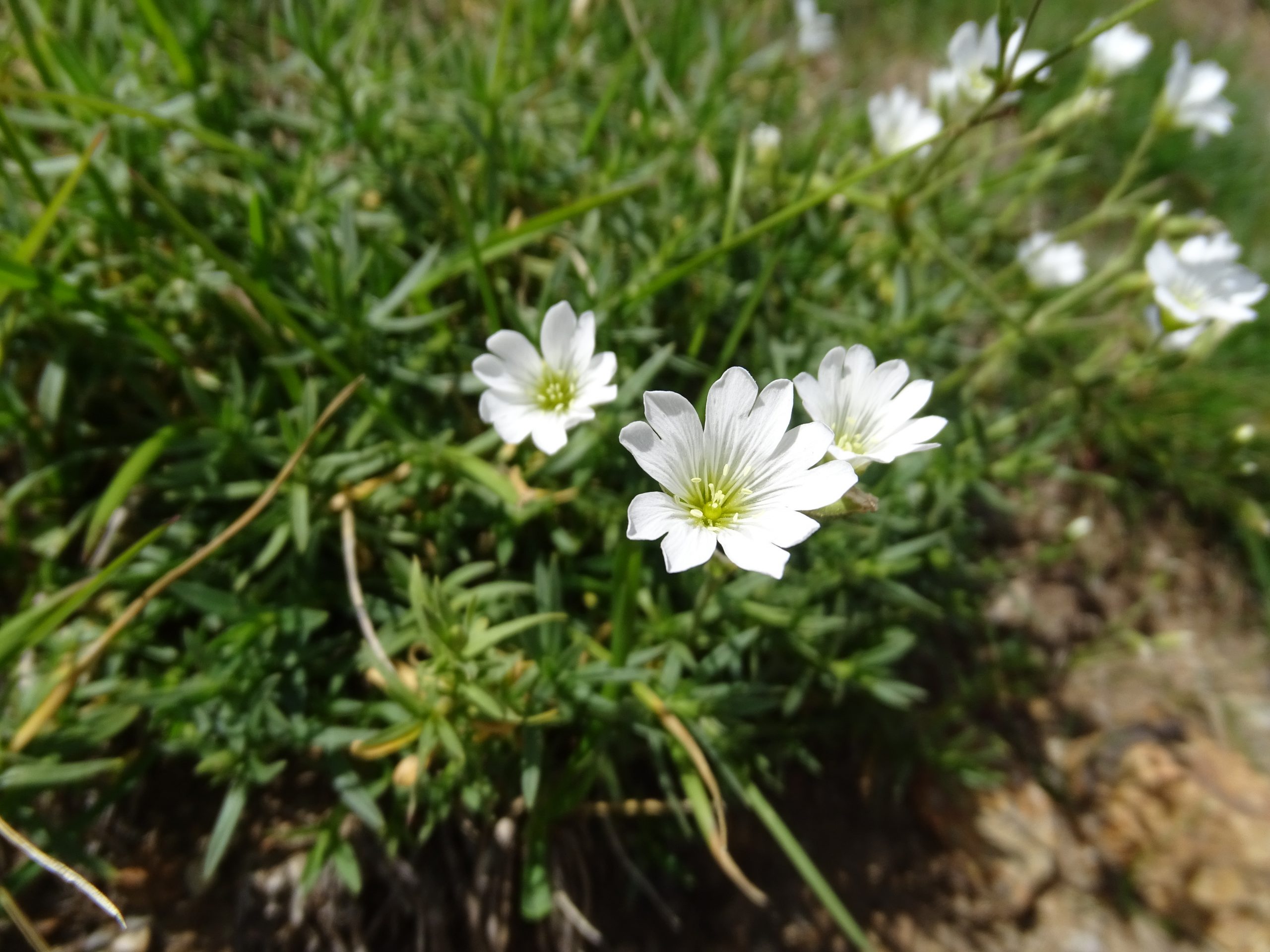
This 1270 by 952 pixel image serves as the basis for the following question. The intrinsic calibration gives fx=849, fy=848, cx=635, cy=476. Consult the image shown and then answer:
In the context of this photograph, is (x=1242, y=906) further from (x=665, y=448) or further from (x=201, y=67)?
(x=201, y=67)

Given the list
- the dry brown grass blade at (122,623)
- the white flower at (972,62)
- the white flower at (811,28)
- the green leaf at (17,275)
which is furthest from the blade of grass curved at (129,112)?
the white flower at (811,28)

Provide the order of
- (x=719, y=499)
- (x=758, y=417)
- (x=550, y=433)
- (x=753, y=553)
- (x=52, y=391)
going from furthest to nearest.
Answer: (x=52, y=391), (x=550, y=433), (x=719, y=499), (x=758, y=417), (x=753, y=553)

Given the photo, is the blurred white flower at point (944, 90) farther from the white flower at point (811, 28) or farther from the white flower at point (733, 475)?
the white flower at point (733, 475)

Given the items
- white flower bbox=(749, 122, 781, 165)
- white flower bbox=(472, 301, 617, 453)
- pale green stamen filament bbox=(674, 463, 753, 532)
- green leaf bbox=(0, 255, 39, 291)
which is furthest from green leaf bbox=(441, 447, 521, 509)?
white flower bbox=(749, 122, 781, 165)

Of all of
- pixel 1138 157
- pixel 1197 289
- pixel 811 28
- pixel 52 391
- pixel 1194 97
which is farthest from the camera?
pixel 811 28

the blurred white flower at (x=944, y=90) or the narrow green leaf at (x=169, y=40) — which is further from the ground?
the narrow green leaf at (x=169, y=40)

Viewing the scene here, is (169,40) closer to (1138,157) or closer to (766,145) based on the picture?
(766,145)

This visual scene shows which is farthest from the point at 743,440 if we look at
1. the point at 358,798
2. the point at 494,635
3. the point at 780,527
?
the point at 358,798

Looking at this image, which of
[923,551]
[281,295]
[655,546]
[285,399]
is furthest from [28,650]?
[923,551]
